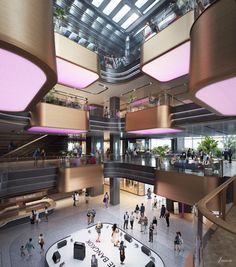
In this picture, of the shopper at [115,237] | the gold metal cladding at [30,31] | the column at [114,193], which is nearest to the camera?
the gold metal cladding at [30,31]

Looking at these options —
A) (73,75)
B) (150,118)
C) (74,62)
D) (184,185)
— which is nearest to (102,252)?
(184,185)

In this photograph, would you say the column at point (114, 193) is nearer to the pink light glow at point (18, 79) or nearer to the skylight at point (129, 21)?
the skylight at point (129, 21)

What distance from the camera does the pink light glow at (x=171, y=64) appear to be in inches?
393

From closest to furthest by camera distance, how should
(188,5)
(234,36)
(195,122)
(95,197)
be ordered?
(234,36)
(188,5)
(195,122)
(95,197)

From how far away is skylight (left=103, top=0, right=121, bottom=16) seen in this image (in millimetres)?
13609

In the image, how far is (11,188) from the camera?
39.8 ft

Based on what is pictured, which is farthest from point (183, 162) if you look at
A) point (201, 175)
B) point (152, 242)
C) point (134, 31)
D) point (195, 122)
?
point (134, 31)

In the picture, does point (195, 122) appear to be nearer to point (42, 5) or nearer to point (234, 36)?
point (234, 36)

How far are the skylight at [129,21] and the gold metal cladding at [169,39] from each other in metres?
5.27

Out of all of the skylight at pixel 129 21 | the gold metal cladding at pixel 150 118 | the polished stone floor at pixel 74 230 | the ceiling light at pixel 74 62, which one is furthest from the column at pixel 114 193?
the skylight at pixel 129 21

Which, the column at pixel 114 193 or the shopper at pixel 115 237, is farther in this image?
the column at pixel 114 193

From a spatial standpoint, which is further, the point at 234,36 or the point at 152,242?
the point at 152,242

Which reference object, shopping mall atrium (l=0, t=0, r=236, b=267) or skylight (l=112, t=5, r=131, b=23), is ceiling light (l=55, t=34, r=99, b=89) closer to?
shopping mall atrium (l=0, t=0, r=236, b=267)

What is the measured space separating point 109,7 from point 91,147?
15219 mm
